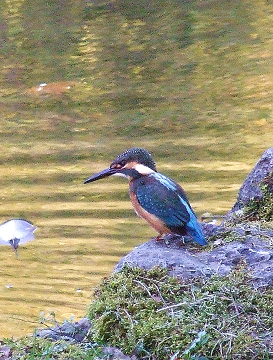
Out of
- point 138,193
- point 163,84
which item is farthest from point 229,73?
point 138,193

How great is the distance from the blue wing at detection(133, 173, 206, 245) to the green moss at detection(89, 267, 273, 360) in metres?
0.41

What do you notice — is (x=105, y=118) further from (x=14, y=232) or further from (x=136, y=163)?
(x=136, y=163)

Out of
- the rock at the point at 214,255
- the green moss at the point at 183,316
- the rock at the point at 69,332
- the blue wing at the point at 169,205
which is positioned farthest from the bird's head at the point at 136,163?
the rock at the point at 69,332

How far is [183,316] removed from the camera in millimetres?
3965

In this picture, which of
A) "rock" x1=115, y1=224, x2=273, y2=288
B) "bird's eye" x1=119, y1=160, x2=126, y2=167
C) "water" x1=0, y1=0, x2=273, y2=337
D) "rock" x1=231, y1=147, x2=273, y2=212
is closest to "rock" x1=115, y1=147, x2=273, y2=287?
"rock" x1=115, y1=224, x2=273, y2=288

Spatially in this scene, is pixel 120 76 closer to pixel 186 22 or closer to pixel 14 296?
pixel 186 22

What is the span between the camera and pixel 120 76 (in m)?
13.6

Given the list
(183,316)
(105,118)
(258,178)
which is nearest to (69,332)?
(183,316)

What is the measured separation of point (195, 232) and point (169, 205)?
0.22 meters

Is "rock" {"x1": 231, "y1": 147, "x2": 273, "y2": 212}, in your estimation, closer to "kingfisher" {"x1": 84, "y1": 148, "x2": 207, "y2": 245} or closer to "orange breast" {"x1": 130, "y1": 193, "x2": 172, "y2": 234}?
"kingfisher" {"x1": 84, "y1": 148, "x2": 207, "y2": 245}

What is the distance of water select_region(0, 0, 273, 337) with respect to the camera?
24.2 ft

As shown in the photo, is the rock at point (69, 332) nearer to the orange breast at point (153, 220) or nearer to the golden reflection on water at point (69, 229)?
the orange breast at point (153, 220)

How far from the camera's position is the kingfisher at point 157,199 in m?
4.61

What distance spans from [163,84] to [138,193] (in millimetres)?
8325
